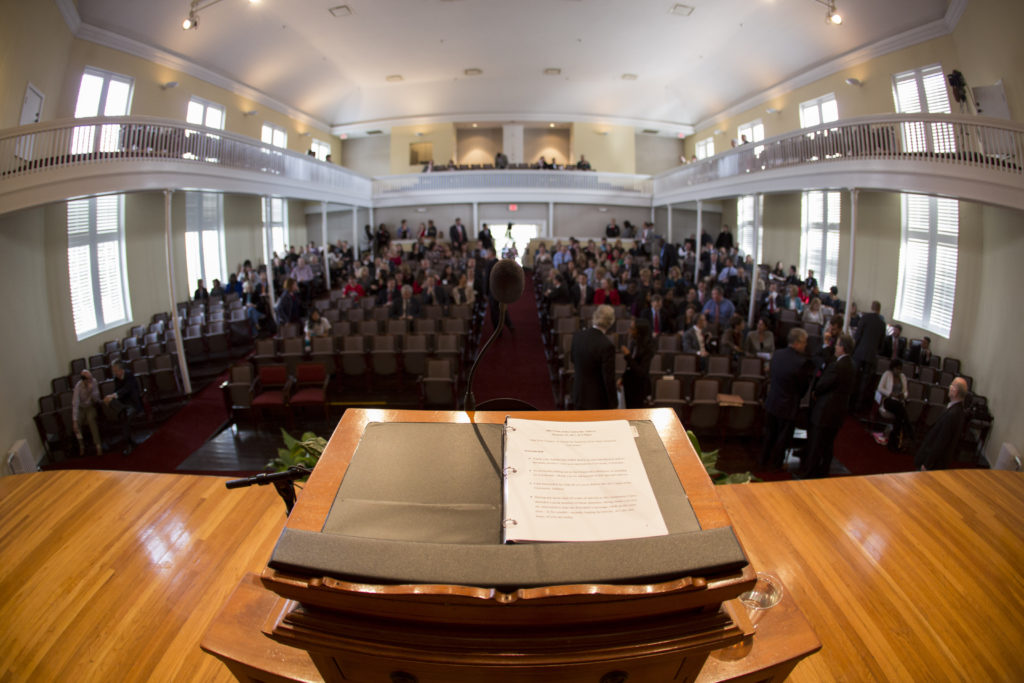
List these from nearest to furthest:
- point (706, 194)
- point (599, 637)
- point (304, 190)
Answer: point (599, 637) < point (304, 190) < point (706, 194)

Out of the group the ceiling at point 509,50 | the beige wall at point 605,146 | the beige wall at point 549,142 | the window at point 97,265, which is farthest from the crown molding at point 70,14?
the beige wall at point 605,146

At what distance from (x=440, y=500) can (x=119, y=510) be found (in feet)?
8.61

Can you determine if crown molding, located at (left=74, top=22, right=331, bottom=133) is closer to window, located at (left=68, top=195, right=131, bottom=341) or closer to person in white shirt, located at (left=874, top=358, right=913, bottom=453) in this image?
window, located at (left=68, top=195, right=131, bottom=341)

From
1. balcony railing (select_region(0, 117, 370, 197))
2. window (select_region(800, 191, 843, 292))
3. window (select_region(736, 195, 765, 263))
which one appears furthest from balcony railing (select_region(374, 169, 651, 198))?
balcony railing (select_region(0, 117, 370, 197))

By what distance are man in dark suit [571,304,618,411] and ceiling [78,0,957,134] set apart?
39.6 feet

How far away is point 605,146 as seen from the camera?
25922 mm

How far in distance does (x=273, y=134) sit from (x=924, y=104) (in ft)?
69.6

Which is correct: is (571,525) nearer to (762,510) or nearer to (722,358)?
(762,510)

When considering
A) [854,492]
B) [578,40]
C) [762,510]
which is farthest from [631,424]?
[578,40]

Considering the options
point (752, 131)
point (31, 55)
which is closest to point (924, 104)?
point (752, 131)

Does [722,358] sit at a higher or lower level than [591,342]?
lower

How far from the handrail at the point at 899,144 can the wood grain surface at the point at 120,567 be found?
9.44m

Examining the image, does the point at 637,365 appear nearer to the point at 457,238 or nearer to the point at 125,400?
the point at 125,400

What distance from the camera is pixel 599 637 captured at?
84cm
